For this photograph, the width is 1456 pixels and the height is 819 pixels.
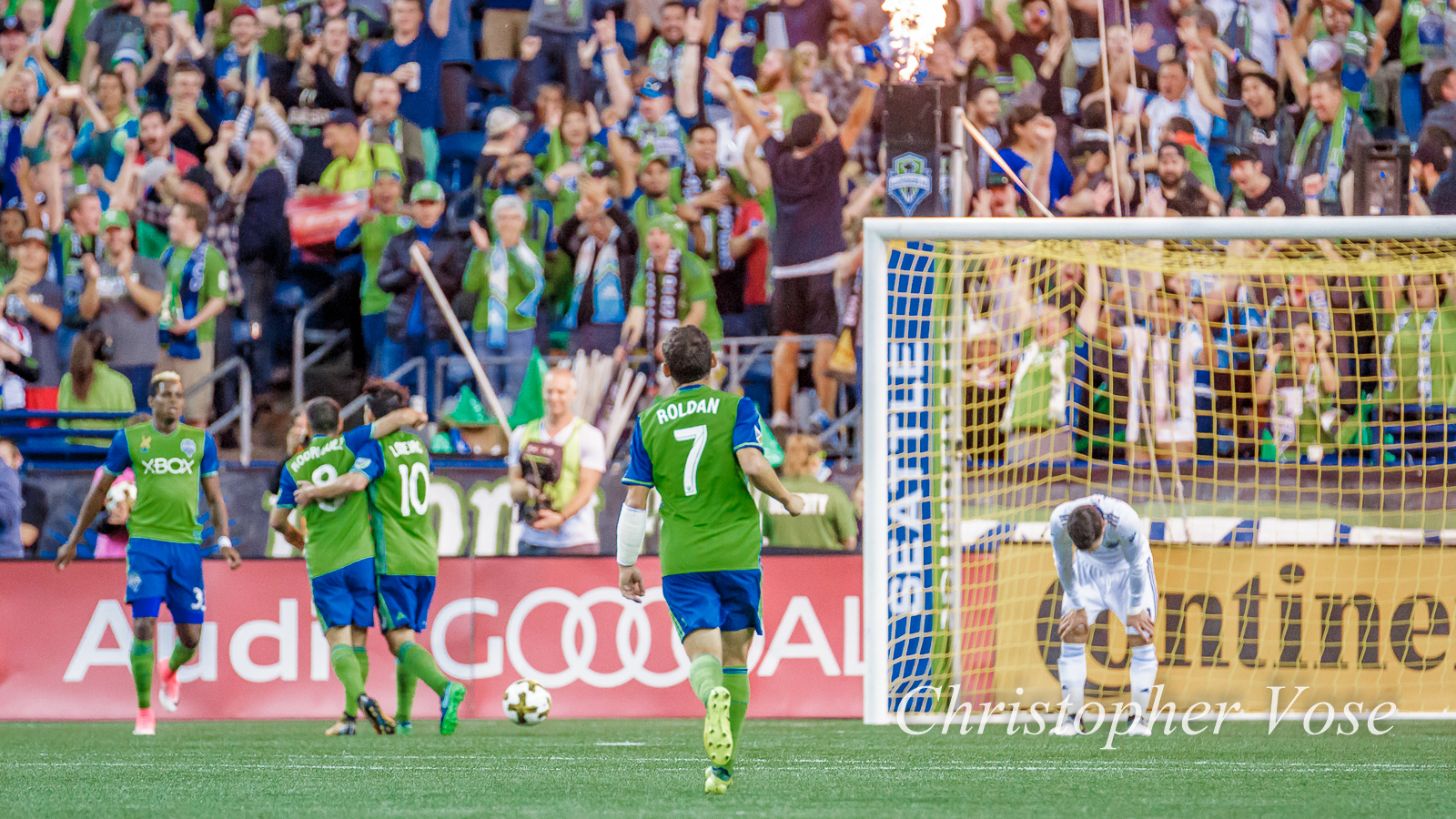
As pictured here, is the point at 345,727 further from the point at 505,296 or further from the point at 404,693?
the point at 505,296

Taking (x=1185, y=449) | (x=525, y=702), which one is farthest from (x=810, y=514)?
(x=525, y=702)

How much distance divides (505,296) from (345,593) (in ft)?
14.7

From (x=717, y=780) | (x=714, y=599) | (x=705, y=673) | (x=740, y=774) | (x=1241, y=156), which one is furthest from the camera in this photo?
(x=1241, y=156)

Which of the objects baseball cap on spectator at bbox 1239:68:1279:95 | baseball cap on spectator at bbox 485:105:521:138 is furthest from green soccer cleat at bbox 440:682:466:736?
baseball cap on spectator at bbox 1239:68:1279:95

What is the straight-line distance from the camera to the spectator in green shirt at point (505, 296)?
13344mm

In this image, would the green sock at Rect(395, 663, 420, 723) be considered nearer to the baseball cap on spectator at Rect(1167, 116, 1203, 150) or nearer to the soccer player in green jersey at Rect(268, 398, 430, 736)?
the soccer player in green jersey at Rect(268, 398, 430, 736)

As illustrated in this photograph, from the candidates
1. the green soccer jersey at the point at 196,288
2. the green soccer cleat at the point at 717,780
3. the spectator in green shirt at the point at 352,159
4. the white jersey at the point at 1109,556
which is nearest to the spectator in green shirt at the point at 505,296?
the spectator in green shirt at the point at 352,159

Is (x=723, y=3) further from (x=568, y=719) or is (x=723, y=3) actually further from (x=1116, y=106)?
(x=568, y=719)

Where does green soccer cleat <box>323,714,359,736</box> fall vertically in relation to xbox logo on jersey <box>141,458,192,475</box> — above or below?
below

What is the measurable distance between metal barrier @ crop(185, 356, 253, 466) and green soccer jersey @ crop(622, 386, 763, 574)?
7182 mm

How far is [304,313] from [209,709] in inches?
148

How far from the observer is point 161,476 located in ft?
32.7

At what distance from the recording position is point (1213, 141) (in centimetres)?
1378

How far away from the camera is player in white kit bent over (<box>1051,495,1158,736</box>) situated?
360 inches
